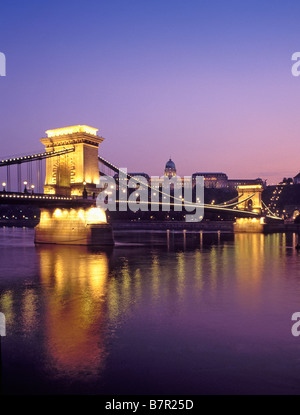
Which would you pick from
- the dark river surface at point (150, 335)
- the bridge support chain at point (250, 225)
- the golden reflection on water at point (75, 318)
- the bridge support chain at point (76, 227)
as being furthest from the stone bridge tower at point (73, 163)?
the bridge support chain at point (250, 225)

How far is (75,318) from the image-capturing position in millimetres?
11352

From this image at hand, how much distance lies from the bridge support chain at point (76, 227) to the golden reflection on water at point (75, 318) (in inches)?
720

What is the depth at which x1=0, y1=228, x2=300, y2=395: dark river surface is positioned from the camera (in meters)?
6.94

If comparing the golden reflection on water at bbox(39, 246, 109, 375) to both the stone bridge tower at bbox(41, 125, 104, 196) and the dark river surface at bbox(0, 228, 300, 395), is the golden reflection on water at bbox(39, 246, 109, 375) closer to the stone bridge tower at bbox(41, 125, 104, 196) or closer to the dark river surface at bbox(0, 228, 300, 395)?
the dark river surface at bbox(0, 228, 300, 395)

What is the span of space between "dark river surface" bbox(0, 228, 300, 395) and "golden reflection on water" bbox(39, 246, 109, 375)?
27 millimetres

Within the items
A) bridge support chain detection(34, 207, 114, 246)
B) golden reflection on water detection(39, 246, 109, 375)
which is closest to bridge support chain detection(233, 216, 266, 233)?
bridge support chain detection(34, 207, 114, 246)

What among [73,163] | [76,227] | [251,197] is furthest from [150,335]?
[251,197]

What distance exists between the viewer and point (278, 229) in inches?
3455

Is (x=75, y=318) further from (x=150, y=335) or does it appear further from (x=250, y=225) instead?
(x=250, y=225)

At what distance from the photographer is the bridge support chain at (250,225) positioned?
8188 cm

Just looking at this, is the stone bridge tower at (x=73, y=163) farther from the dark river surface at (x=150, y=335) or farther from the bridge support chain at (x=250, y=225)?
the bridge support chain at (x=250, y=225)

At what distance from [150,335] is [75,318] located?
110 inches
